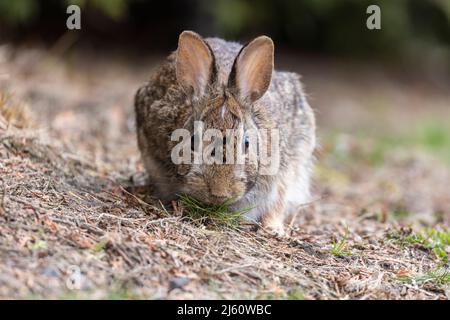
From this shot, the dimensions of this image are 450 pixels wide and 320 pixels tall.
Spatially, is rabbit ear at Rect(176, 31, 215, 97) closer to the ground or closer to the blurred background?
the ground

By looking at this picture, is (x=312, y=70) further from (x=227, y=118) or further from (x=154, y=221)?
(x=154, y=221)

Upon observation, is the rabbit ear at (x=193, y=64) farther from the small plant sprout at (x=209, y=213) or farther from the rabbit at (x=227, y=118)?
the small plant sprout at (x=209, y=213)

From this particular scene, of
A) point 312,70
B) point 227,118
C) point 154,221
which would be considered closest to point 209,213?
point 154,221

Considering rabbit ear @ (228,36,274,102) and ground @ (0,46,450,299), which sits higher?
rabbit ear @ (228,36,274,102)

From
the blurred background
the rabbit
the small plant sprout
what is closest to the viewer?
the rabbit

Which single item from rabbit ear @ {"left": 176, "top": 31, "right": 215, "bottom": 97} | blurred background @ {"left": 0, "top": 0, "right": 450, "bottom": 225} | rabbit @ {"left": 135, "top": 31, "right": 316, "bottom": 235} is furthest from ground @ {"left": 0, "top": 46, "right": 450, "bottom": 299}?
rabbit ear @ {"left": 176, "top": 31, "right": 215, "bottom": 97}
